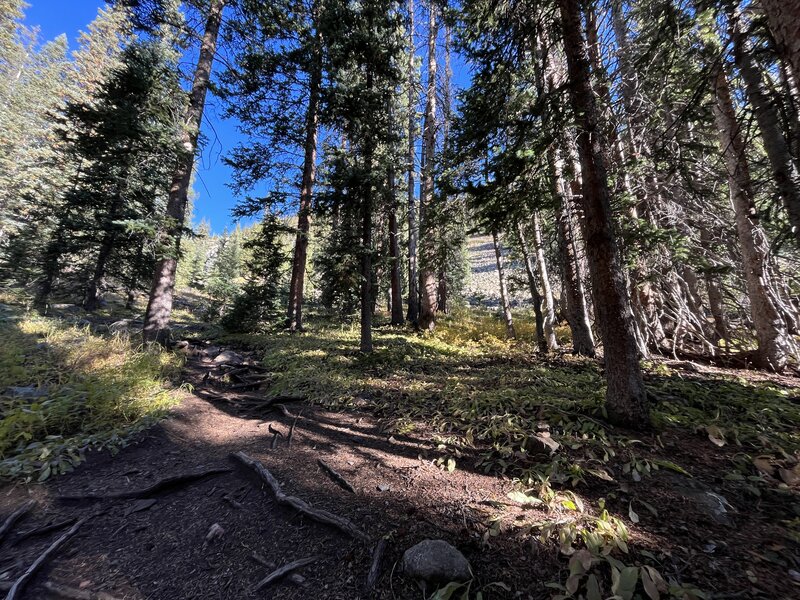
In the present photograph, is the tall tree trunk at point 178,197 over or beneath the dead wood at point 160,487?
over

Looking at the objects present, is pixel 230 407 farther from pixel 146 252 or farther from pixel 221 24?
pixel 146 252

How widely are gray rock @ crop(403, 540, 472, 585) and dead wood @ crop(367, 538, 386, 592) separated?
23cm

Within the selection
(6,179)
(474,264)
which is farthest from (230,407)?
(474,264)

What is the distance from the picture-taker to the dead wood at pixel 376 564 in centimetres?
242

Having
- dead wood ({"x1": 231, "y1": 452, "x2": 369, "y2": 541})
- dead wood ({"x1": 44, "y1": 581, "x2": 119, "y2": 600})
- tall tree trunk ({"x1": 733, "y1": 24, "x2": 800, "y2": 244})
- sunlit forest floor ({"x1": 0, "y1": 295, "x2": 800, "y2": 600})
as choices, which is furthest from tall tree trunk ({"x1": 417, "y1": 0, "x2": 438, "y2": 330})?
dead wood ({"x1": 44, "y1": 581, "x2": 119, "y2": 600})

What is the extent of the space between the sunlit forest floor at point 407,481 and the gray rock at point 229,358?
2212 mm

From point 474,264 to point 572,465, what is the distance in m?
71.2

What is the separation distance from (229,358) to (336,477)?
24.0 feet

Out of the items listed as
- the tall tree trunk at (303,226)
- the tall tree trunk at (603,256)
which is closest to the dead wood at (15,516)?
the tall tree trunk at (603,256)

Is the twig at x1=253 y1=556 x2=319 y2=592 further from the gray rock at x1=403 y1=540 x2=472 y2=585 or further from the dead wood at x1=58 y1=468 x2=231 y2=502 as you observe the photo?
the dead wood at x1=58 y1=468 x2=231 y2=502

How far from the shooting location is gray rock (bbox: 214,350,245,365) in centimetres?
916

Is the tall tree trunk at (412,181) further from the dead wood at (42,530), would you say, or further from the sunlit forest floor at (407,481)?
the dead wood at (42,530)

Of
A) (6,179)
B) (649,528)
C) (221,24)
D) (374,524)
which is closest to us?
(649,528)

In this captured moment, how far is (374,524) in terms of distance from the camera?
298 cm
